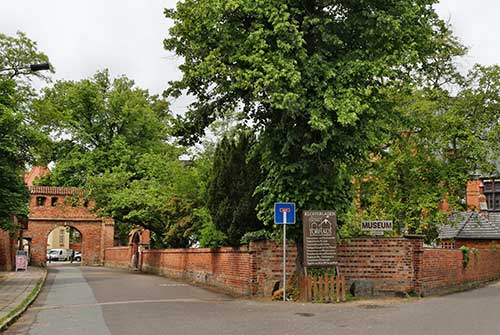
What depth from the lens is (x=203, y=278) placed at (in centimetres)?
2538

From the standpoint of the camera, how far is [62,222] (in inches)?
2201

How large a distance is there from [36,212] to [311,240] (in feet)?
145

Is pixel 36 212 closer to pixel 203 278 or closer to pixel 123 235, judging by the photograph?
pixel 123 235

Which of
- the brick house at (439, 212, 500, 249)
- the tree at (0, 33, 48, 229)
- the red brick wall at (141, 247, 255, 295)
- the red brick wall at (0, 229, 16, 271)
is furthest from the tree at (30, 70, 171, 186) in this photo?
the brick house at (439, 212, 500, 249)

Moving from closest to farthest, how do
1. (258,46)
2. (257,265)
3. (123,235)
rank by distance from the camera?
(258,46) → (257,265) → (123,235)

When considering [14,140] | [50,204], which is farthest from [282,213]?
[50,204]

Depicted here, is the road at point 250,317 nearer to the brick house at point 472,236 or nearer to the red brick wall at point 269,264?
the red brick wall at point 269,264

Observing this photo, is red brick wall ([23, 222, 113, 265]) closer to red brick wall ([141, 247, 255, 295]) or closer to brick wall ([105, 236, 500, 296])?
red brick wall ([141, 247, 255, 295])

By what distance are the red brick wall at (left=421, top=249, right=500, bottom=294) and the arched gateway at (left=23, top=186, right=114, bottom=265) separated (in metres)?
34.8

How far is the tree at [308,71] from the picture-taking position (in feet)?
50.0

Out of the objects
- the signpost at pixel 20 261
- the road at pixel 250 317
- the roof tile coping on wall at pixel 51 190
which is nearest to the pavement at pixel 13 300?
the road at pixel 250 317

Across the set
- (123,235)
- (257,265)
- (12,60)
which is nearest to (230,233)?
(257,265)

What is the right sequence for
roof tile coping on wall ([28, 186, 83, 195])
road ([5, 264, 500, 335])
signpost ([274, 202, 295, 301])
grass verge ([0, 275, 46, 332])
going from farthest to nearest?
roof tile coping on wall ([28, 186, 83, 195]) < signpost ([274, 202, 295, 301]) < grass verge ([0, 275, 46, 332]) < road ([5, 264, 500, 335])

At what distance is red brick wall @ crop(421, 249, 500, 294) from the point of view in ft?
61.5
